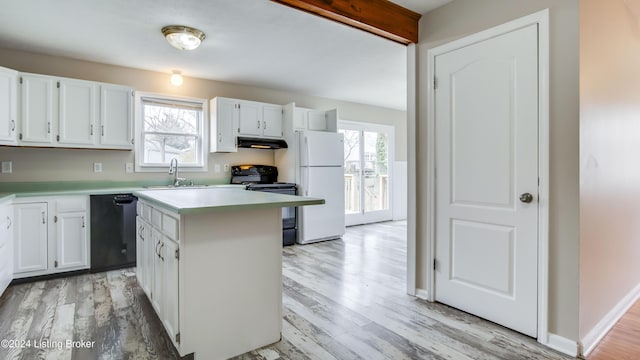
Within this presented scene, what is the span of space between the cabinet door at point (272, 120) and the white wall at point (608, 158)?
3.84m

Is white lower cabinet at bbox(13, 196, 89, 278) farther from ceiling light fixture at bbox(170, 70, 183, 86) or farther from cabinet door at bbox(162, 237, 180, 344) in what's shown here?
cabinet door at bbox(162, 237, 180, 344)

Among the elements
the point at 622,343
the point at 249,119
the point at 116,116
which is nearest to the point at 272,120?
the point at 249,119

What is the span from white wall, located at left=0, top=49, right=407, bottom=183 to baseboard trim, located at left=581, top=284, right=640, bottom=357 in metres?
4.34

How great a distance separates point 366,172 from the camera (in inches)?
260

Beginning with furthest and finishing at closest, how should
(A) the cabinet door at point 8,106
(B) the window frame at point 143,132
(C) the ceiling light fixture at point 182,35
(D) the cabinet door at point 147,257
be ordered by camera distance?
(B) the window frame at point 143,132 → (A) the cabinet door at point 8,106 → (C) the ceiling light fixture at point 182,35 → (D) the cabinet door at point 147,257

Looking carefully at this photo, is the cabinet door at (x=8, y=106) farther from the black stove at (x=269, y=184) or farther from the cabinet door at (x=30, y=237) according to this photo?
the black stove at (x=269, y=184)

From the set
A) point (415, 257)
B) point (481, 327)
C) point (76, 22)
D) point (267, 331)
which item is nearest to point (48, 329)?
point (267, 331)

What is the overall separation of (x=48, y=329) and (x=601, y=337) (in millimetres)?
3679

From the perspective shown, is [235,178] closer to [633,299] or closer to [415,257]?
[415,257]

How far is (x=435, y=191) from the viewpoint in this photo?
8.87 feet

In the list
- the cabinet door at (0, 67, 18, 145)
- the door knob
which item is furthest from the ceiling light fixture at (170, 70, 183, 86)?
the door knob

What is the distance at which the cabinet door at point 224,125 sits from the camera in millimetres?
4582

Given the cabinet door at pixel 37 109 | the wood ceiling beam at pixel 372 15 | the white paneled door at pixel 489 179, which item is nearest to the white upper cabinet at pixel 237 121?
the cabinet door at pixel 37 109

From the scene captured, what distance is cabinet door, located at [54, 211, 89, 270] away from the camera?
135 inches
